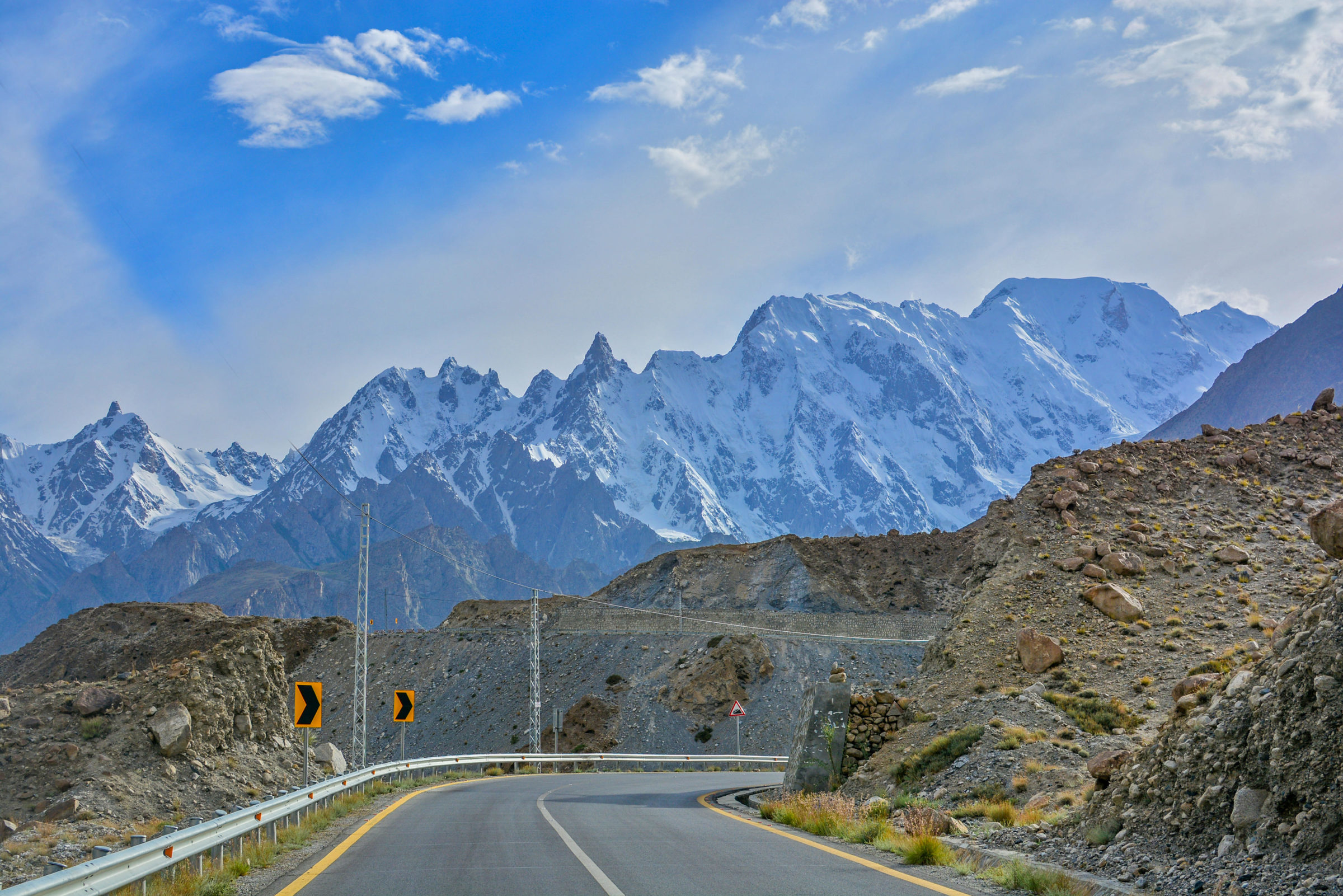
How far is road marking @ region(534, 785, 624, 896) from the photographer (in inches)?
353

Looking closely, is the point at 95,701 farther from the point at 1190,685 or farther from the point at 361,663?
the point at 1190,685

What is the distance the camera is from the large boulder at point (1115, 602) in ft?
81.3

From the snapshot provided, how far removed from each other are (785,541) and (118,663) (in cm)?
5995

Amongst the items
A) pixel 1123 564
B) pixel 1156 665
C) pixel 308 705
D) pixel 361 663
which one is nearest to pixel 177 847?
pixel 308 705

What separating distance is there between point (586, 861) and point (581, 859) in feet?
0.73

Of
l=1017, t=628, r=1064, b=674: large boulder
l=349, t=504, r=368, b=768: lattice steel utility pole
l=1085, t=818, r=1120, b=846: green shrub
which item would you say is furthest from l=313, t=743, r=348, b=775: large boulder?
l=1085, t=818, r=1120, b=846: green shrub

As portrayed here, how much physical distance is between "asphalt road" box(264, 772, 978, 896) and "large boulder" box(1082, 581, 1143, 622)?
12.0 m

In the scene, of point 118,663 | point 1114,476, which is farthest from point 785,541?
point 1114,476

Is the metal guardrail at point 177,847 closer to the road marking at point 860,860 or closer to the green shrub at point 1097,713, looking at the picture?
the road marking at point 860,860

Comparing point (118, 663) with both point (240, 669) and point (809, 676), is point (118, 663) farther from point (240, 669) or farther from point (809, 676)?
point (240, 669)

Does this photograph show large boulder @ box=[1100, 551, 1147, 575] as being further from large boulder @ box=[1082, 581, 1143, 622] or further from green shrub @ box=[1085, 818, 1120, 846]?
green shrub @ box=[1085, 818, 1120, 846]

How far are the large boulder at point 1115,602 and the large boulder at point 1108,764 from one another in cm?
1412

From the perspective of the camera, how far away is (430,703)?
237 ft

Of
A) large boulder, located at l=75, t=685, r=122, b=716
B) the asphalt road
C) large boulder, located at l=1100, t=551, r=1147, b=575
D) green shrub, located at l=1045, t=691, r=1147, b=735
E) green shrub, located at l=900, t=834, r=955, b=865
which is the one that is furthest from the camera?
large boulder, located at l=75, t=685, r=122, b=716
